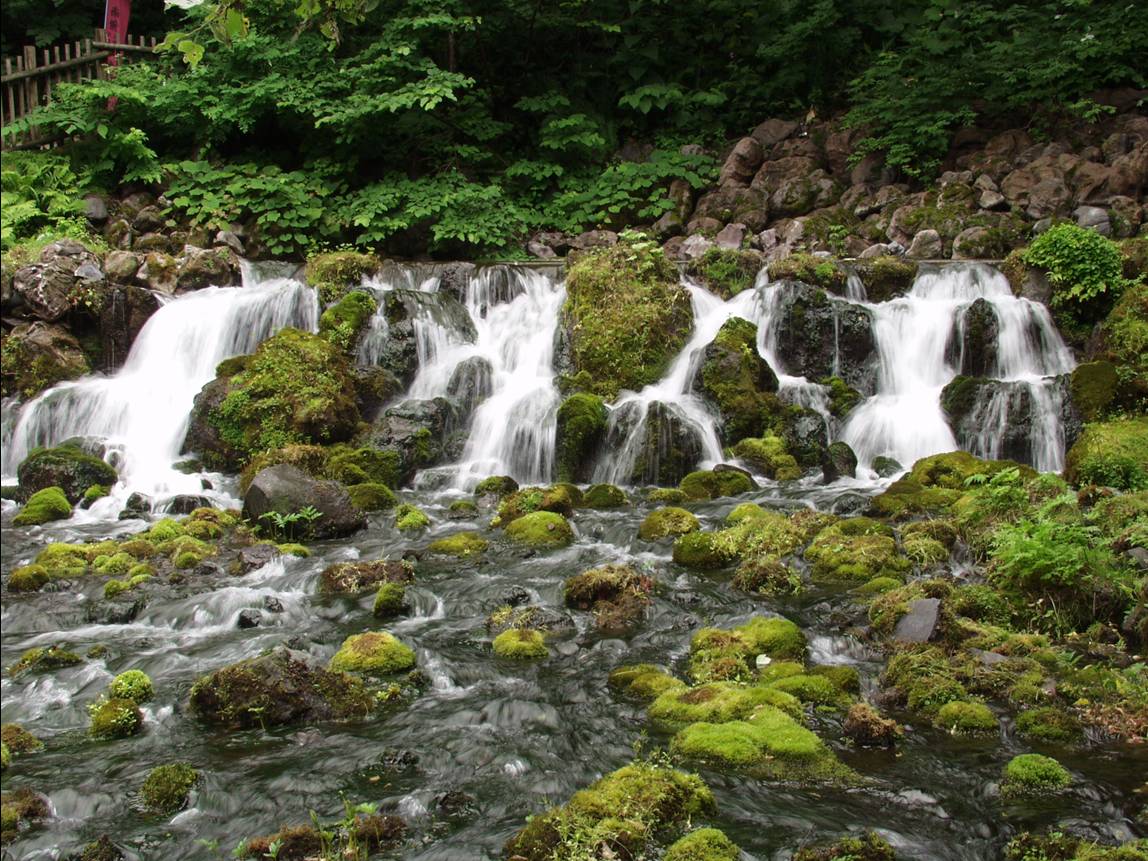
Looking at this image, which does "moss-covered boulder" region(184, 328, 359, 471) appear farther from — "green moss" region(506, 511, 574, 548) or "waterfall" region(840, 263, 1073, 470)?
"waterfall" region(840, 263, 1073, 470)

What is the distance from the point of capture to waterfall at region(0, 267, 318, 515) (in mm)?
13961

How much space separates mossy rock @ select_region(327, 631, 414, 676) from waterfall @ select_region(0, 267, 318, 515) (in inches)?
243

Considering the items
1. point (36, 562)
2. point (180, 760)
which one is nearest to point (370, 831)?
point (180, 760)

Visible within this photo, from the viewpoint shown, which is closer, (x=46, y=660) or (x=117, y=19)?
(x=117, y=19)

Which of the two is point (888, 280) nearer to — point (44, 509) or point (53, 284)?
point (44, 509)

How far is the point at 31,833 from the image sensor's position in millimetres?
4688

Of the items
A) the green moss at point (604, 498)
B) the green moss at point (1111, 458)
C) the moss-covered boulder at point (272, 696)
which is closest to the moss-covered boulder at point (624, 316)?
the green moss at point (604, 498)

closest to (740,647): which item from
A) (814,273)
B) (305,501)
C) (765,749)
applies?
(765,749)

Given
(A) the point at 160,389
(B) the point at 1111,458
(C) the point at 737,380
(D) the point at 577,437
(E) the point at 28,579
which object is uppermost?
(C) the point at 737,380

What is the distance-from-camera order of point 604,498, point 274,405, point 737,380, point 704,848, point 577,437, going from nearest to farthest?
point 704,848, point 604,498, point 577,437, point 274,405, point 737,380

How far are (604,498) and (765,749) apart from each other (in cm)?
659

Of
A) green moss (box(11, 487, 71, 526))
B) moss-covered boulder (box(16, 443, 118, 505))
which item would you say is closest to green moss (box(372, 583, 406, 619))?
green moss (box(11, 487, 71, 526))

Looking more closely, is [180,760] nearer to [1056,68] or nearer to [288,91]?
[288,91]

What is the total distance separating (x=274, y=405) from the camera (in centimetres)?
1396
